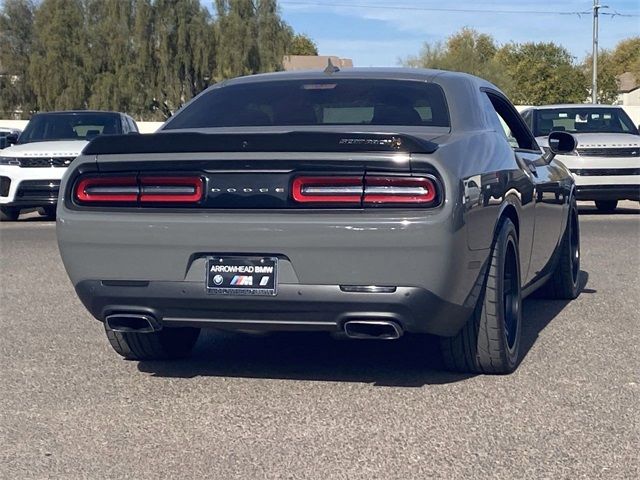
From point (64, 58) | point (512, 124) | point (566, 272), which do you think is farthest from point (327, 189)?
point (64, 58)

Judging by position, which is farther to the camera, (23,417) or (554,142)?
(554,142)

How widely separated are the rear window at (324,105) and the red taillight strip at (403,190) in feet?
3.42

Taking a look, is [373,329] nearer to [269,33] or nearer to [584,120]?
[584,120]

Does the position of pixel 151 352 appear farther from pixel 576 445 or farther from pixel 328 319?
pixel 576 445

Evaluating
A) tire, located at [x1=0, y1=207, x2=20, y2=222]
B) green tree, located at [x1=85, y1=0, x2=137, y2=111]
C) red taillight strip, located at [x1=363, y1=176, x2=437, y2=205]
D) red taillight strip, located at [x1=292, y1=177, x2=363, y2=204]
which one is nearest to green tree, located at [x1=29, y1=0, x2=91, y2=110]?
green tree, located at [x1=85, y1=0, x2=137, y2=111]

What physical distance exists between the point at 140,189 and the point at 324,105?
138cm

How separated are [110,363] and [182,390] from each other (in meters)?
0.77

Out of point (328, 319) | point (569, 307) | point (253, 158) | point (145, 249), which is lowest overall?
point (569, 307)

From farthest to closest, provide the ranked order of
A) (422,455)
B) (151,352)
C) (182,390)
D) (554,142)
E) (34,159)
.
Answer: (34,159)
(554,142)
(151,352)
(182,390)
(422,455)

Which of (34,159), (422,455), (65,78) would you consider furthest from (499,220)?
(65,78)

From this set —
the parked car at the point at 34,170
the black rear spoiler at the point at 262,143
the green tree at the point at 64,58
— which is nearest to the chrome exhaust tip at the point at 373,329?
the black rear spoiler at the point at 262,143

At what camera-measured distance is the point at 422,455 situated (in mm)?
4309

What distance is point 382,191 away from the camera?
4.75 meters

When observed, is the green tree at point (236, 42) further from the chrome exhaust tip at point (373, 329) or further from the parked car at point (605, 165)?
the chrome exhaust tip at point (373, 329)
